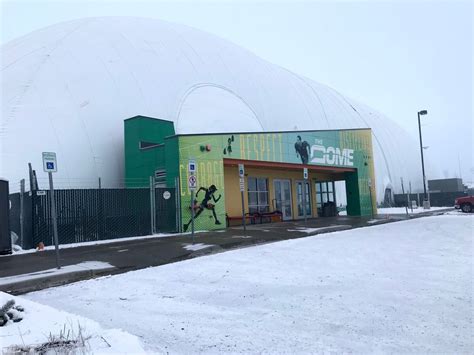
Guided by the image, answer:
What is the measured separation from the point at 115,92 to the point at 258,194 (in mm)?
9012

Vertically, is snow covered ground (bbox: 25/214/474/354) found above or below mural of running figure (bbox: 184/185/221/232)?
below

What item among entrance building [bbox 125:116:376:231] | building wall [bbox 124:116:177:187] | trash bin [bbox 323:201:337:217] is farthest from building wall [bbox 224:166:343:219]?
building wall [bbox 124:116:177:187]

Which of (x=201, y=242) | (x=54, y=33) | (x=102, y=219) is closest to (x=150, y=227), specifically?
(x=102, y=219)

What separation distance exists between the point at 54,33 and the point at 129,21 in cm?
547

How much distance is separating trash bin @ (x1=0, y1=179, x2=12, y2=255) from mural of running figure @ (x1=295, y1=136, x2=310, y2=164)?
46.7ft

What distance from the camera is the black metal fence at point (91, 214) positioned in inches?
529

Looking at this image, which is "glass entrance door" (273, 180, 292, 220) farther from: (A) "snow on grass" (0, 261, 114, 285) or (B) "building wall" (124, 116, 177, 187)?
(A) "snow on grass" (0, 261, 114, 285)

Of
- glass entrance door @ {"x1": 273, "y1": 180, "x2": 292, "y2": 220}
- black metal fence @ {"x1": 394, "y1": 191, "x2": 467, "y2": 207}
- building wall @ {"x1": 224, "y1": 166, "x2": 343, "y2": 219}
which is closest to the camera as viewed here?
building wall @ {"x1": 224, "y1": 166, "x2": 343, "y2": 219}

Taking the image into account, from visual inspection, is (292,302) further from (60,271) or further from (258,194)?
(258,194)

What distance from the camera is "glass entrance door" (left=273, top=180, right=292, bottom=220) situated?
78.8ft

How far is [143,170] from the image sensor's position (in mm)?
18531

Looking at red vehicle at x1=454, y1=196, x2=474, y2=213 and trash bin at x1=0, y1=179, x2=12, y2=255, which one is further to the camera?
red vehicle at x1=454, y1=196, x2=474, y2=213

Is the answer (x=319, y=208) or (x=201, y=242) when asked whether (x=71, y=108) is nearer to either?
(x=201, y=242)

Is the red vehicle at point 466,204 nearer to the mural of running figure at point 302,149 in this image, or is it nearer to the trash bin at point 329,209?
the trash bin at point 329,209
